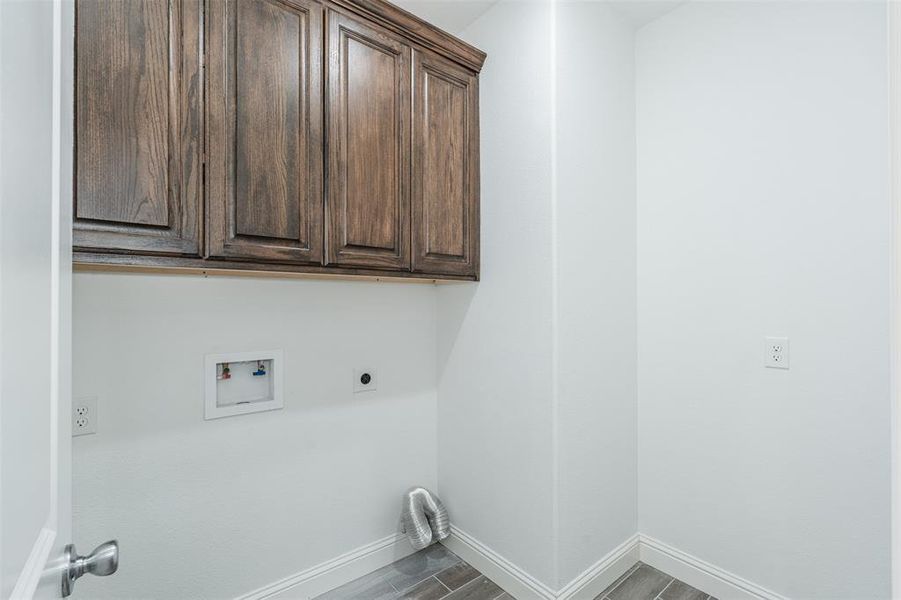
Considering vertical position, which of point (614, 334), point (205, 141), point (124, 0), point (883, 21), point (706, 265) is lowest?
point (614, 334)

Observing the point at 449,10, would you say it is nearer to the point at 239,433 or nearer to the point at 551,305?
the point at 551,305

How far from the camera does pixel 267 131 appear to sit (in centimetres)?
134

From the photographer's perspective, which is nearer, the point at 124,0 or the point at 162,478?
the point at 124,0

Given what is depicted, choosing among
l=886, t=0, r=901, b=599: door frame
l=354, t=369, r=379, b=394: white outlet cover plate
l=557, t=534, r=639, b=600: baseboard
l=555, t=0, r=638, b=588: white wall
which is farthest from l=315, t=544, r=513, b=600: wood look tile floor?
l=886, t=0, r=901, b=599: door frame

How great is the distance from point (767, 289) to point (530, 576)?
1459 mm

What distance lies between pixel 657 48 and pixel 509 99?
77 centimetres

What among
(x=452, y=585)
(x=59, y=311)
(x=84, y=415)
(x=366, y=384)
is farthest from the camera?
(x=366, y=384)

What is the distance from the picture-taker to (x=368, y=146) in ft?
5.17

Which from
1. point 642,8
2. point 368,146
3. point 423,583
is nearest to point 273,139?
point 368,146

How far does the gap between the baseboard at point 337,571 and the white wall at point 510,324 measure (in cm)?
33

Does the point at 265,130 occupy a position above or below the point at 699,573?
above

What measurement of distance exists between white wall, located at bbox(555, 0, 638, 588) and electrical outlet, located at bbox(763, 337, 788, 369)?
0.51 m

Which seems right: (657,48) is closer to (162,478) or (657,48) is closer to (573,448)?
(573,448)

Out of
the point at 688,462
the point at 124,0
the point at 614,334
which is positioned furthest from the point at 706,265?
the point at 124,0
